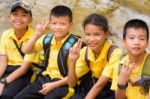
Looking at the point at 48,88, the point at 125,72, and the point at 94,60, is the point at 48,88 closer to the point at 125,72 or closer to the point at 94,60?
the point at 94,60

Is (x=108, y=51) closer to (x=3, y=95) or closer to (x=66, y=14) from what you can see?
(x=66, y=14)

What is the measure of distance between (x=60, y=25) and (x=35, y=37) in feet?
1.16

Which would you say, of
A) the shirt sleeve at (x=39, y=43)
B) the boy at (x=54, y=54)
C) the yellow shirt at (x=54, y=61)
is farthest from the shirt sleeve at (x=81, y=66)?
the shirt sleeve at (x=39, y=43)

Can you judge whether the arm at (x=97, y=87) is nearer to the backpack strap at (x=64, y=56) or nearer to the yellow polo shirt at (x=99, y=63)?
the yellow polo shirt at (x=99, y=63)

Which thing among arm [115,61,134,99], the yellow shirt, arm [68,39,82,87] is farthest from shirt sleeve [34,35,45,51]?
arm [115,61,134,99]

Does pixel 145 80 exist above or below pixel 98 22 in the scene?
below

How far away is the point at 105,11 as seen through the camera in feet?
21.7

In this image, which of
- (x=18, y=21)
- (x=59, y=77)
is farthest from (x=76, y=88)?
(x=18, y=21)

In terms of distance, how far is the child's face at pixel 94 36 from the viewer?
4594 mm

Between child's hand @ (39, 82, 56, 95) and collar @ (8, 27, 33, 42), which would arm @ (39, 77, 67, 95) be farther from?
collar @ (8, 27, 33, 42)

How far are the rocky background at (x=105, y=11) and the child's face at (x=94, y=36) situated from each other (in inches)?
69.7

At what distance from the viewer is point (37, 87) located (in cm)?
505

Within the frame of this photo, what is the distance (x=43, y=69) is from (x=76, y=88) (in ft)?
2.20

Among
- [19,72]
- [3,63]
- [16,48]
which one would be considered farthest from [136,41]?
[3,63]
